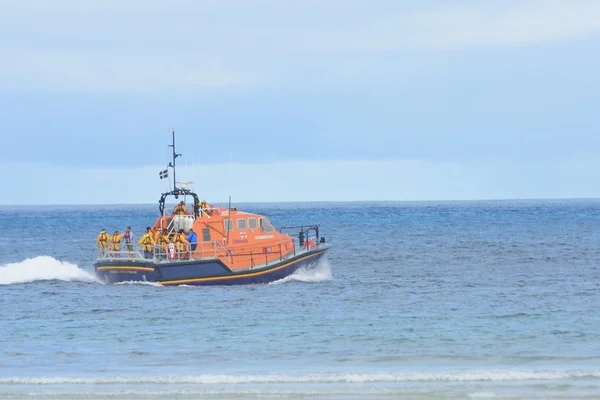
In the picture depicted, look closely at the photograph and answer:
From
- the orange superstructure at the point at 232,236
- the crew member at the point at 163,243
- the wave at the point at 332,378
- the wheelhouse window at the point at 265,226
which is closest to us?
the wave at the point at 332,378

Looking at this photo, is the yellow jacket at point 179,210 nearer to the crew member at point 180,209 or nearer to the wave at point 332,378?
the crew member at point 180,209

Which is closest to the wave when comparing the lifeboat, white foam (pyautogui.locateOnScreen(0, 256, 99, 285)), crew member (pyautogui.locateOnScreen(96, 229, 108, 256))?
the lifeboat

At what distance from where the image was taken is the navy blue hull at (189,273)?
31188 millimetres

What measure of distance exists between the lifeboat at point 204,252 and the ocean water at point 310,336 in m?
0.54

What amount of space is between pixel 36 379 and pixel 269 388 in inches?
168

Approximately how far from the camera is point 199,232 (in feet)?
105

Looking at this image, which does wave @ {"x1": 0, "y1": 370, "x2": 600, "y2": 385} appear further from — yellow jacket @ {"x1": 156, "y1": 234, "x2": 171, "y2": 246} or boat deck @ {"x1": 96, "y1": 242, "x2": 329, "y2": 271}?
yellow jacket @ {"x1": 156, "y1": 234, "x2": 171, "y2": 246}

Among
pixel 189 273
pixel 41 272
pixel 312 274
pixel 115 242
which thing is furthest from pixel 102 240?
pixel 312 274

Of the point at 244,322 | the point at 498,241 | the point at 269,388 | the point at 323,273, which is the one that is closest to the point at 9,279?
the point at 323,273

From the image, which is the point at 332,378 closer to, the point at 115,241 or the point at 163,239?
the point at 163,239

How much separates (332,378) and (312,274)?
1651 cm

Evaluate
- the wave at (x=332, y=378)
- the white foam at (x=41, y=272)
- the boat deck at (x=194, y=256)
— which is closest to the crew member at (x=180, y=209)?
the boat deck at (x=194, y=256)

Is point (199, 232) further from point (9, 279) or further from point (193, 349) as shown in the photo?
point (193, 349)

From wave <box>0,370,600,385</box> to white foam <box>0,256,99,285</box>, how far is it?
18.0m
